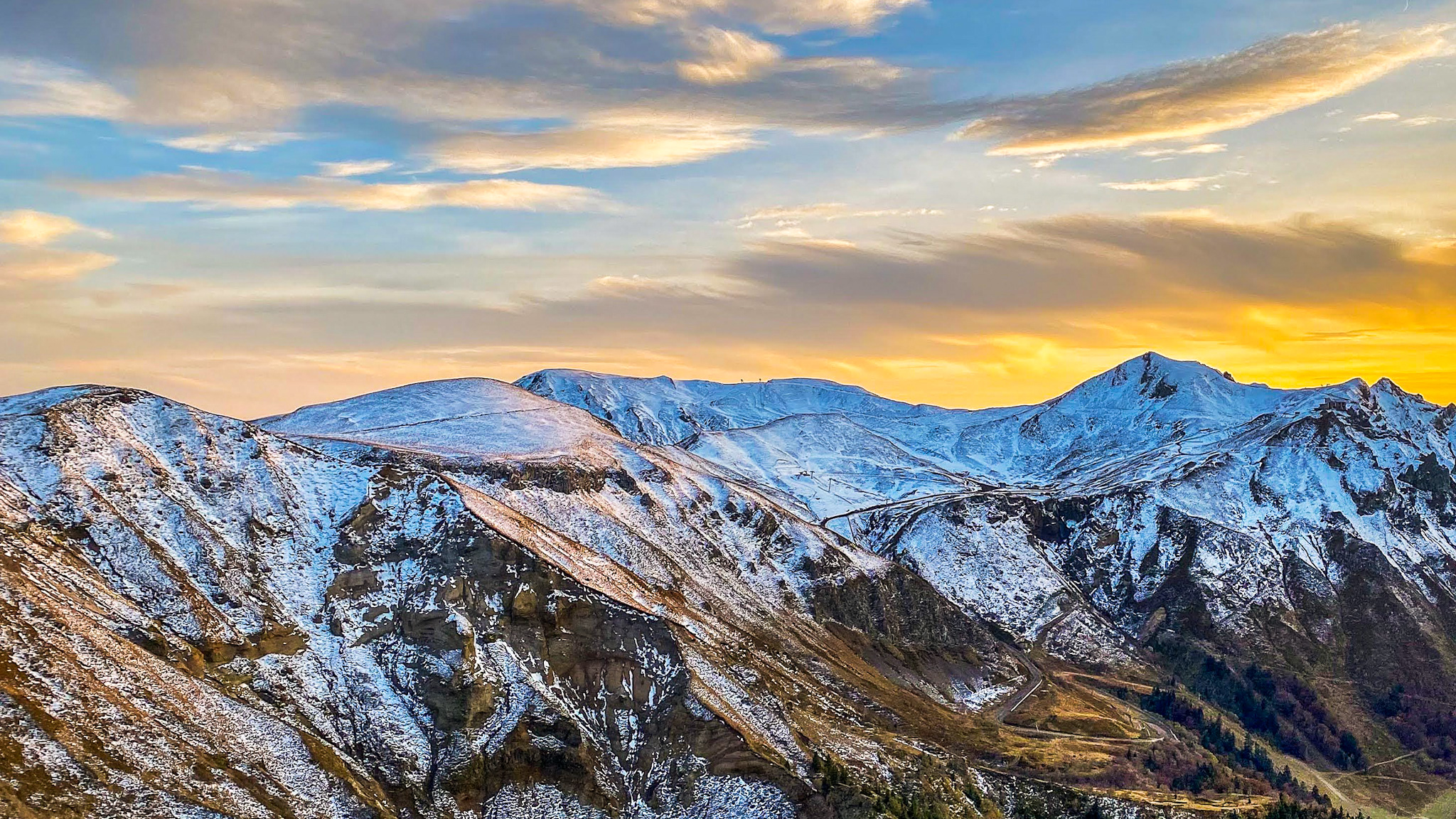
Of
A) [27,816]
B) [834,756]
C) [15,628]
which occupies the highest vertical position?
[15,628]

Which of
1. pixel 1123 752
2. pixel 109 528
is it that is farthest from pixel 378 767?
pixel 1123 752

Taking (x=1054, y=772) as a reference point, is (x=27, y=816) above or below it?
above

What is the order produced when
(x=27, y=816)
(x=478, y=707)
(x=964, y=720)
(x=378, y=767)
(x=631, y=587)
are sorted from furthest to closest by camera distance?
(x=964, y=720), (x=631, y=587), (x=478, y=707), (x=378, y=767), (x=27, y=816)

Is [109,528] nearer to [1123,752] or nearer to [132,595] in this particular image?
[132,595]

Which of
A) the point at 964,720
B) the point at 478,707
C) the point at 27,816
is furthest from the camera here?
the point at 964,720

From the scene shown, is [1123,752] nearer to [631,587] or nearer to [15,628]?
[631,587]

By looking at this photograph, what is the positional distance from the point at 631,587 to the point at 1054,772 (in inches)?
2571

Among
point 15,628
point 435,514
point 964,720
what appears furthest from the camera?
point 964,720

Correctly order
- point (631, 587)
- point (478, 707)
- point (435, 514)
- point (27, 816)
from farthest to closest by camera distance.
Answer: point (631, 587)
point (435, 514)
point (478, 707)
point (27, 816)

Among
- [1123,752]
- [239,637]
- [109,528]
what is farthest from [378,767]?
[1123,752]

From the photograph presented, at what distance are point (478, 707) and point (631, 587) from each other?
135 feet

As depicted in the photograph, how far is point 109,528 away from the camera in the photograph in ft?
470

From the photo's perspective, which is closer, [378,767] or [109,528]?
[378,767]

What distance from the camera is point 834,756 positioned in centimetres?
14625
